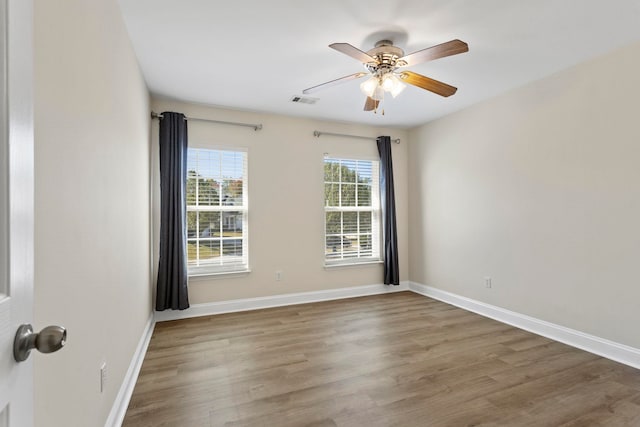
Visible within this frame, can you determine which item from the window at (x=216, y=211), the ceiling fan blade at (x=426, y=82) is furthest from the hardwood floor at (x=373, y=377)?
the ceiling fan blade at (x=426, y=82)

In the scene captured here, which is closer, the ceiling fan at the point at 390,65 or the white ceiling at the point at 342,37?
the white ceiling at the point at 342,37

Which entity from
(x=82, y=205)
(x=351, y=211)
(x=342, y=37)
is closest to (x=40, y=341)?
(x=82, y=205)

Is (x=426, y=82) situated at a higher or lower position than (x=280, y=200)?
higher

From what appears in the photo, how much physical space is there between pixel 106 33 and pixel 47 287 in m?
1.48

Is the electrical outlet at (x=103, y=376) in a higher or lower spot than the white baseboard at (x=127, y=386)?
higher

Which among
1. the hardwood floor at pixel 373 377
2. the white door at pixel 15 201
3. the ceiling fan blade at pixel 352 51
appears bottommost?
the hardwood floor at pixel 373 377

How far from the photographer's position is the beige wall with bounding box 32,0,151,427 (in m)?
1.01

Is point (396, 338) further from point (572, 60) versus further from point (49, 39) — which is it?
point (49, 39)

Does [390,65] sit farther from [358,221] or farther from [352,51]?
[358,221]

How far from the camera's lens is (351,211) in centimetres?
482

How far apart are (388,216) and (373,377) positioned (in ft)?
9.13

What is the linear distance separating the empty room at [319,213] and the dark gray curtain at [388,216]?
41mm

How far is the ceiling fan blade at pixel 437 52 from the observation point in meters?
2.03

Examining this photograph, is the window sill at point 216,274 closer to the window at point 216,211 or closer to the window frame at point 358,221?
the window at point 216,211
